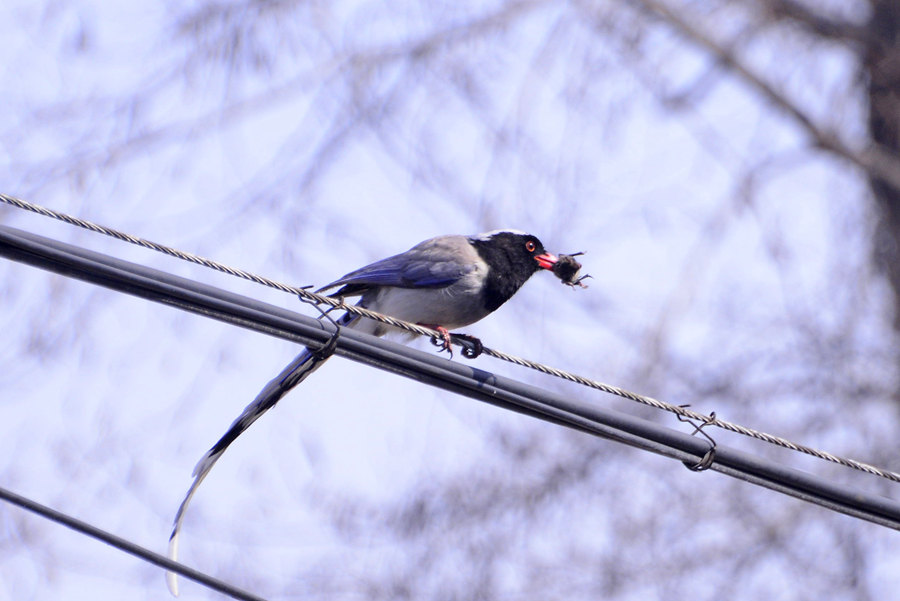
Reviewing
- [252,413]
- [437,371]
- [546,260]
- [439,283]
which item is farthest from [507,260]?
[437,371]

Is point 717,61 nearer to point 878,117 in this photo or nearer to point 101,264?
point 878,117

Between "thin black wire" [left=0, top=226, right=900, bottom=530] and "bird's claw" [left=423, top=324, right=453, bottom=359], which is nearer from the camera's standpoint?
"thin black wire" [left=0, top=226, right=900, bottom=530]

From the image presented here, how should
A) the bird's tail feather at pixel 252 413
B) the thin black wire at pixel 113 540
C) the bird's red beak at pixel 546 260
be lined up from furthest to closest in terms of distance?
the bird's red beak at pixel 546 260, the bird's tail feather at pixel 252 413, the thin black wire at pixel 113 540

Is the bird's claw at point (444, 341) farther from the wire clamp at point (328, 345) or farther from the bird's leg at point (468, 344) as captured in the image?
the wire clamp at point (328, 345)

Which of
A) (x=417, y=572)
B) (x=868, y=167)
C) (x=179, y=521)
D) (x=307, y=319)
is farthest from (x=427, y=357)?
(x=868, y=167)

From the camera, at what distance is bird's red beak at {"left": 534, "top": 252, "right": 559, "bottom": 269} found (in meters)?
7.09

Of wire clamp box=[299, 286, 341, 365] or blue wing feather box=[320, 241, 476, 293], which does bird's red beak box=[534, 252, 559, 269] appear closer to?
blue wing feather box=[320, 241, 476, 293]

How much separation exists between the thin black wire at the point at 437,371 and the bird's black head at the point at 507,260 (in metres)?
2.31

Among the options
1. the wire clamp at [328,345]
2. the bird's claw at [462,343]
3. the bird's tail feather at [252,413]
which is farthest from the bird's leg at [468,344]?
the wire clamp at [328,345]

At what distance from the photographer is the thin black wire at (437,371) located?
3.48m

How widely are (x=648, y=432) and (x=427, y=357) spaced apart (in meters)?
0.92

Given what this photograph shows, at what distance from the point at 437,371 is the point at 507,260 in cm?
297

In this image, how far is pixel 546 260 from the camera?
7113 millimetres

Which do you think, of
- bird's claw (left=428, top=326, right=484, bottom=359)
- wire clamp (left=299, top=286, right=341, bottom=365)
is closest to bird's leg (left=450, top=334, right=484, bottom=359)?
bird's claw (left=428, top=326, right=484, bottom=359)
